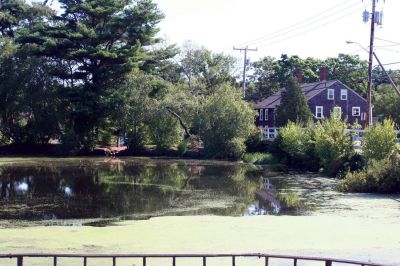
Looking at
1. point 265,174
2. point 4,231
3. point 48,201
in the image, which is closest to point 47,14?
point 265,174

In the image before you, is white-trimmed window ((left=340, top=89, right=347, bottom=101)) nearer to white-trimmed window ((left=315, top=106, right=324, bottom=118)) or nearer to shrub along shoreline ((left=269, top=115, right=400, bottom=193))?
white-trimmed window ((left=315, top=106, right=324, bottom=118))

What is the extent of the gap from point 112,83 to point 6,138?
1255 centimetres

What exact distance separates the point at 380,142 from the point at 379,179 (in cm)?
524

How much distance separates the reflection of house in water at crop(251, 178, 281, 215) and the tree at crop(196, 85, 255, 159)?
20.9m

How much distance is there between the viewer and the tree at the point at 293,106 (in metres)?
53.4

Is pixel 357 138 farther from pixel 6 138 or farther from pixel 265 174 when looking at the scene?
pixel 6 138

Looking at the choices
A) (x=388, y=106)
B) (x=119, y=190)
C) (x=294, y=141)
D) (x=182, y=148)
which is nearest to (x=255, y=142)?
(x=182, y=148)

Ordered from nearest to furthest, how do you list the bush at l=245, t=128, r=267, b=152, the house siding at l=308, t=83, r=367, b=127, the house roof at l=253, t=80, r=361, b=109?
the bush at l=245, t=128, r=267, b=152 → the house siding at l=308, t=83, r=367, b=127 → the house roof at l=253, t=80, r=361, b=109

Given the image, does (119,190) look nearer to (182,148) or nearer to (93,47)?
(182,148)

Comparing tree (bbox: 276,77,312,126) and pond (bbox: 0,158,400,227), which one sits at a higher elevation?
tree (bbox: 276,77,312,126)

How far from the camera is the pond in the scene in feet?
64.5

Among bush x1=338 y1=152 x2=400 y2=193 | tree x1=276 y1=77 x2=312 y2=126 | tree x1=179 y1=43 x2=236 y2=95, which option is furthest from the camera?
tree x1=179 y1=43 x2=236 y2=95

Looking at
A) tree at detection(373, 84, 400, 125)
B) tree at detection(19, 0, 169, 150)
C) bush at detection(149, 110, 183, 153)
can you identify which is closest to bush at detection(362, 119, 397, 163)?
bush at detection(149, 110, 183, 153)

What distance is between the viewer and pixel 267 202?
23172 mm
